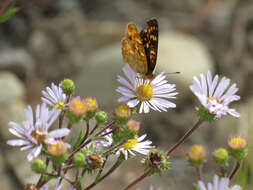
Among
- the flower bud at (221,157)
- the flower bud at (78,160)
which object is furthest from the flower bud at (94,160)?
the flower bud at (221,157)

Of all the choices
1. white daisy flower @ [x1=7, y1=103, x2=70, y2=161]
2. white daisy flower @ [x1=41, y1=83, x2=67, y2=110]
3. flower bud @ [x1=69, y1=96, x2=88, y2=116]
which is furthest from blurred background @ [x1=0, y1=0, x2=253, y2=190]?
white daisy flower @ [x1=7, y1=103, x2=70, y2=161]

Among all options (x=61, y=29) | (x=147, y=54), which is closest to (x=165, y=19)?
(x=61, y=29)

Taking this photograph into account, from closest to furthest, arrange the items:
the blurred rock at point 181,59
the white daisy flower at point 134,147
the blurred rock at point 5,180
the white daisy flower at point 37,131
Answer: the white daisy flower at point 37,131, the white daisy flower at point 134,147, the blurred rock at point 5,180, the blurred rock at point 181,59

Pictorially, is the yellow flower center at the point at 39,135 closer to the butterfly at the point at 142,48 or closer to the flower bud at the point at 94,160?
the flower bud at the point at 94,160

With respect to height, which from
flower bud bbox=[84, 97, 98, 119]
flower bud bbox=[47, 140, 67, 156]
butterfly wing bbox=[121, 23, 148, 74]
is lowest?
flower bud bbox=[47, 140, 67, 156]

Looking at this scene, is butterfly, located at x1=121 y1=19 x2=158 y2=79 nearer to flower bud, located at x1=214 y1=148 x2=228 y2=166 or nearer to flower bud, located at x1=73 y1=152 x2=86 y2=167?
flower bud, located at x1=214 y1=148 x2=228 y2=166

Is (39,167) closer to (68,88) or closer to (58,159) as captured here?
(58,159)

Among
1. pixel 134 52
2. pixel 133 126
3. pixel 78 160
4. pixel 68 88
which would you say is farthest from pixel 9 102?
pixel 78 160
